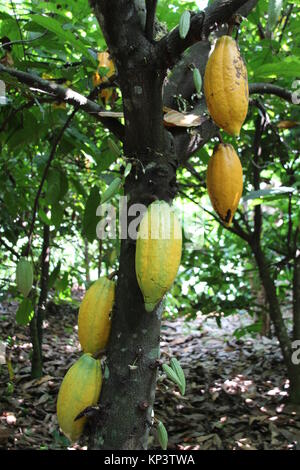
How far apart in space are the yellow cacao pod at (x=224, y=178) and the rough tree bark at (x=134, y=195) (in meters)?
0.11

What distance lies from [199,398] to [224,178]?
1911 millimetres

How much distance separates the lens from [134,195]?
0.83 meters

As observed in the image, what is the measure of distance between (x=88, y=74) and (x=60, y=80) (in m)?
0.15

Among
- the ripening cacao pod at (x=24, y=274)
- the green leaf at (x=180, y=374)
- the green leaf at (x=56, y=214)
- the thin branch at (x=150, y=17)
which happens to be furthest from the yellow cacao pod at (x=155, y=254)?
the green leaf at (x=56, y=214)

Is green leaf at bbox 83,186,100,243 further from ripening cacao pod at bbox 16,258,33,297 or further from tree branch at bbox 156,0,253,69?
tree branch at bbox 156,0,253,69

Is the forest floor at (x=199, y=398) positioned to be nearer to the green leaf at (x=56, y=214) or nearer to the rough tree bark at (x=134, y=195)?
the green leaf at (x=56, y=214)

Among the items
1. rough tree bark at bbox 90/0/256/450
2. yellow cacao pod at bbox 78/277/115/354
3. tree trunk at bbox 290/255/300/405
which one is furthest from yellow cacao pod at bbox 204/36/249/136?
tree trunk at bbox 290/255/300/405

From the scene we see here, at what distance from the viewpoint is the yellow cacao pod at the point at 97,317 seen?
84 centimetres

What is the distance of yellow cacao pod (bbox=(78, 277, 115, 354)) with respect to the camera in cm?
84

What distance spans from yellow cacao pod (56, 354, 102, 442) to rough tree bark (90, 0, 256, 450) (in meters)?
0.02

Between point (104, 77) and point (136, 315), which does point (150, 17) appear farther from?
point (104, 77)

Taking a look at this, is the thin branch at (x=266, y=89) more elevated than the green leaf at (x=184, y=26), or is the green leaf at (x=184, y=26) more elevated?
the thin branch at (x=266, y=89)
